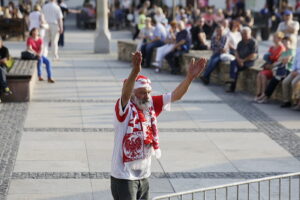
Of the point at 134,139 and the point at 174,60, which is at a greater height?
the point at 134,139

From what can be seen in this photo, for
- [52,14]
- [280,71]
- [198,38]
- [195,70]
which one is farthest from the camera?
[52,14]

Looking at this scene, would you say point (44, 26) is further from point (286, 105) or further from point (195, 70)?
point (195, 70)

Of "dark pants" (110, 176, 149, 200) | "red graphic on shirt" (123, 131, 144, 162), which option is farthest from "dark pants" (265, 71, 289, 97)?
"red graphic on shirt" (123, 131, 144, 162)

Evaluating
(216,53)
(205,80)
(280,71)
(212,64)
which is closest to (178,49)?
(216,53)

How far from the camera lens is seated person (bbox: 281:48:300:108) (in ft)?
52.5

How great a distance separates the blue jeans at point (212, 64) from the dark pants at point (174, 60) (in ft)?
6.71

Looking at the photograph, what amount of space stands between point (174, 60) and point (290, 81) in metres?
5.97

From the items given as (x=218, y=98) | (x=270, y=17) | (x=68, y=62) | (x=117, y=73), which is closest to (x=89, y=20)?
(x=270, y=17)

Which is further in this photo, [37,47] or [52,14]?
[52,14]

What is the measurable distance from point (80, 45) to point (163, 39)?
782 cm

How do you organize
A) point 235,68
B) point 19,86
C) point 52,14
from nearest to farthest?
point 19,86
point 235,68
point 52,14

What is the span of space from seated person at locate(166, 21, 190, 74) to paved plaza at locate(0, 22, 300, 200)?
2.33 metres

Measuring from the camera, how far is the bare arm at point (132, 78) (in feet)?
22.3

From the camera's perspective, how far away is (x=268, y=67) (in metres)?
17.1
